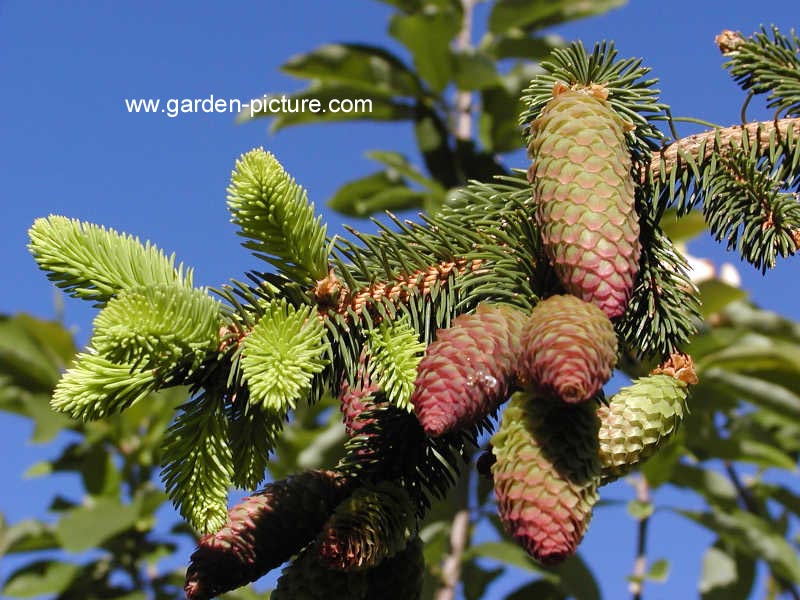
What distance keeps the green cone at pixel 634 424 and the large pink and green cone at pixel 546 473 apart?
77 millimetres

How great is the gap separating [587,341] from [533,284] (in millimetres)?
192

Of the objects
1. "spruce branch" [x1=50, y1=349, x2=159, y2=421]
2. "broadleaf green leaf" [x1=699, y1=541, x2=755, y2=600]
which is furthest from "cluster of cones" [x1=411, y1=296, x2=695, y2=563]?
"broadleaf green leaf" [x1=699, y1=541, x2=755, y2=600]

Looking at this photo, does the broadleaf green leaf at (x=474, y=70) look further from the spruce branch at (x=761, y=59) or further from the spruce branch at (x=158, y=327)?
the spruce branch at (x=158, y=327)

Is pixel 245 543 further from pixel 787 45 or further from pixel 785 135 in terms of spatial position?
pixel 787 45

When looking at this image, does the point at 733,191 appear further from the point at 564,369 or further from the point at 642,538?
the point at 642,538

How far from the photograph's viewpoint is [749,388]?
346 centimetres

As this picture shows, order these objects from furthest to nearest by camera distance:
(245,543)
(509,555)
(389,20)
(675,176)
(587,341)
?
1. (389,20)
2. (509,555)
3. (675,176)
4. (245,543)
5. (587,341)

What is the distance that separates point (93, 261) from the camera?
0.76m

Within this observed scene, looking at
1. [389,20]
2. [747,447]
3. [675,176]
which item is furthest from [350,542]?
[389,20]

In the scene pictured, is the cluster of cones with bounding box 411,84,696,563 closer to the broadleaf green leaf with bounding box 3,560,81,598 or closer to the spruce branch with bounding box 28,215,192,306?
the spruce branch with bounding box 28,215,192,306

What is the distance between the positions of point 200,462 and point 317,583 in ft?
0.46

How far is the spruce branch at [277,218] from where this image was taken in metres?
0.74

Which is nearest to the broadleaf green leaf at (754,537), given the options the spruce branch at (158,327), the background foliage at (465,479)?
the background foliage at (465,479)

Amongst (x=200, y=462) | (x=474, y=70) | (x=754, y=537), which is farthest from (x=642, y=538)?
(x=200, y=462)
